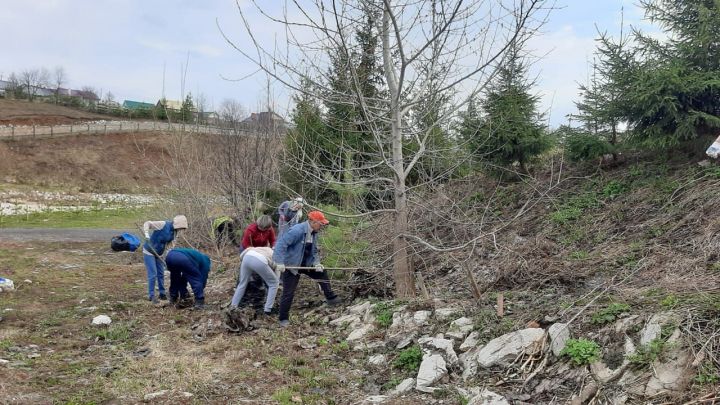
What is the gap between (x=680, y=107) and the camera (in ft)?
25.4

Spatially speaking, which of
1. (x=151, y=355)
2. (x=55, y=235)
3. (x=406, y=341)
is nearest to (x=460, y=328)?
(x=406, y=341)

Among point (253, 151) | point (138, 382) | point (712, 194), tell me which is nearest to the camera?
point (138, 382)

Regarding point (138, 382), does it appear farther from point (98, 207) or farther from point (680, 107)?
point (98, 207)

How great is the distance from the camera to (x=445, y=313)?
5367 millimetres

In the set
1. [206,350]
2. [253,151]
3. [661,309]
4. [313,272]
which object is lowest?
[206,350]

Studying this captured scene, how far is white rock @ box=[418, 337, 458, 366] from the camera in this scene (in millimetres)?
4621

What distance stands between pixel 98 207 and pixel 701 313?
28531 millimetres

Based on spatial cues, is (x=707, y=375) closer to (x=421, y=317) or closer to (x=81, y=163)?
(x=421, y=317)

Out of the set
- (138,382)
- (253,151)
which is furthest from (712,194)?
(253,151)

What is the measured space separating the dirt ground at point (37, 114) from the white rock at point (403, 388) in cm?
4740

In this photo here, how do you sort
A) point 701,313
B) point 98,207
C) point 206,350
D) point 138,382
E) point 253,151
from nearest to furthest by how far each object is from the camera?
point 701,313, point 138,382, point 206,350, point 253,151, point 98,207

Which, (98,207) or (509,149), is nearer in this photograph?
(509,149)

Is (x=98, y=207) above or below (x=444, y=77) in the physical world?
below

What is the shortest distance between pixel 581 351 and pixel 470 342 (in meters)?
1.05
